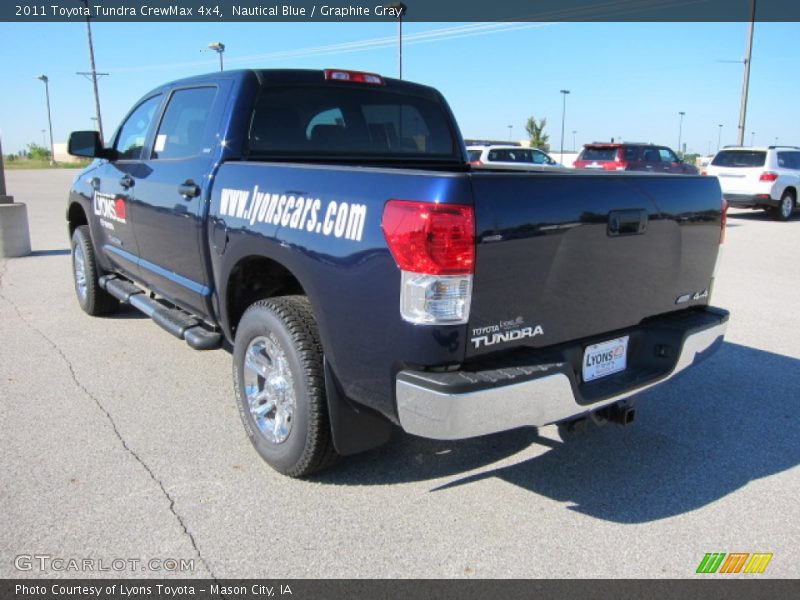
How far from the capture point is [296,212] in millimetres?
2973

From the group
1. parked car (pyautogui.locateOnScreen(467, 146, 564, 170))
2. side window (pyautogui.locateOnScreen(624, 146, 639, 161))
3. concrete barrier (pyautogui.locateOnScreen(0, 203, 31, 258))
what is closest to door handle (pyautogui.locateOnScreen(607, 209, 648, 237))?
concrete barrier (pyautogui.locateOnScreen(0, 203, 31, 258))

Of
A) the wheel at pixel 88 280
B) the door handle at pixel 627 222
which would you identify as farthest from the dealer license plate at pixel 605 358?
the wheel at pixel 88 280

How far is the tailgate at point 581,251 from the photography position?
2.50 m

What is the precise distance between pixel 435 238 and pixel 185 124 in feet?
8.72

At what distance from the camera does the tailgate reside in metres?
2.50

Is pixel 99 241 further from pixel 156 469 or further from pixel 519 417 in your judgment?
pixel 519 417

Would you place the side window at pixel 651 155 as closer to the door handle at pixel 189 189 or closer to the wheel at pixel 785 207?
the wheel at pixel 785 207

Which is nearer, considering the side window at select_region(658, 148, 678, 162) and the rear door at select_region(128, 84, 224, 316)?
the rear door at select_region(128, 84, 224, 316)

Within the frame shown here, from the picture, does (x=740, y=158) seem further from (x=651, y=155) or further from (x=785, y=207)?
(x=651, y=155)

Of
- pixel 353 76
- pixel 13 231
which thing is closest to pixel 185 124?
pixel 353 76

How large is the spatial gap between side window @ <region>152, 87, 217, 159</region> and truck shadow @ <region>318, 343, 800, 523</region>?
7.07 feet

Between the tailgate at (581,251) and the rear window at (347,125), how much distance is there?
1.81 m

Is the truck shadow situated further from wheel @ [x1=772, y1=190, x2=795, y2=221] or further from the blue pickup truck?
wheel @ [x1=772, y1=190, x2=795, y2=221]
